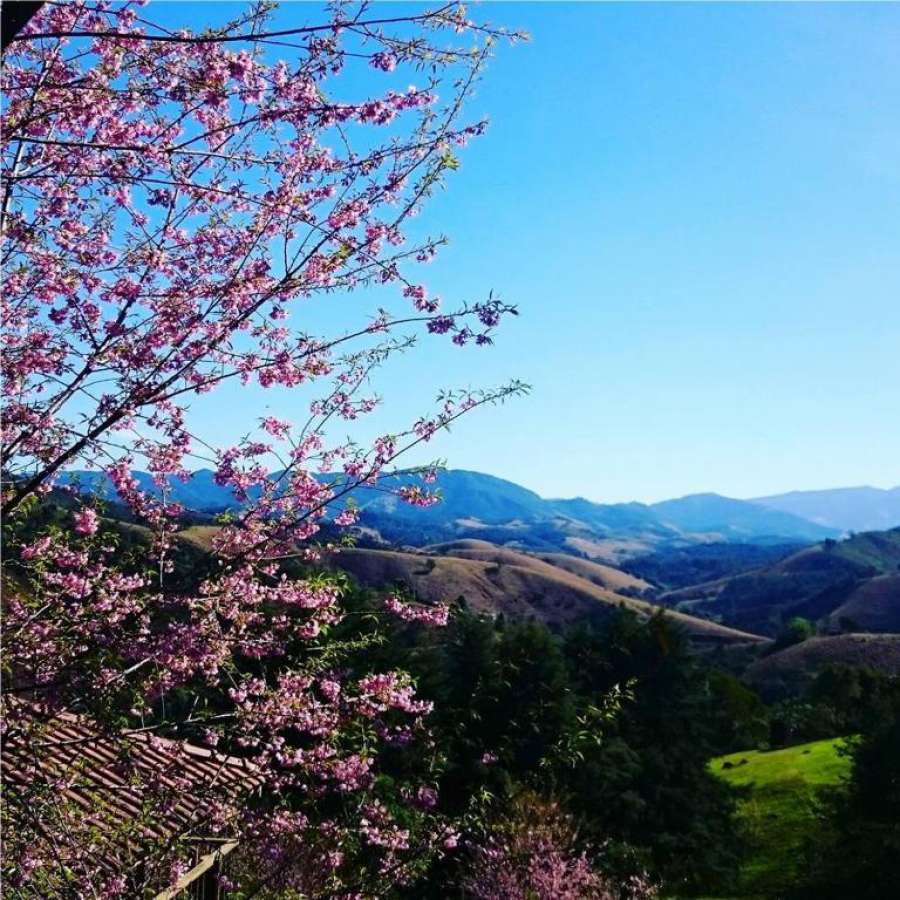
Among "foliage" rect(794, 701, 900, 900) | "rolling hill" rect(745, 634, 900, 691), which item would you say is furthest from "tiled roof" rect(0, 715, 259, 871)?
"rolling hill" rect(745, 634, 900, 691)

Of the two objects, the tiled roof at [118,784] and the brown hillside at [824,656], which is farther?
the brown hillside at [824,656]

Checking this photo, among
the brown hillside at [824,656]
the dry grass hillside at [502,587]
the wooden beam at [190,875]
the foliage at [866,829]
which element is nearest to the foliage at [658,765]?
the foliage at [866,829]

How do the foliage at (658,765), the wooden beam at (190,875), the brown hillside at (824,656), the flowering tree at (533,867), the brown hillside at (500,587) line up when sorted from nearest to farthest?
the wooden beam at (190,875) < the flowering tree at (533,867) < the foliage at (658,765) < the brown hillside at (824,656) < the brown hillside at (500,587)

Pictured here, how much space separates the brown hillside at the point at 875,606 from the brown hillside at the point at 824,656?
118 ft

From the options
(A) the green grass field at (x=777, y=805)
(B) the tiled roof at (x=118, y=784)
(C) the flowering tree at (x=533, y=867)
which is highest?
(B) the tiled roof at (x=118, y=784)

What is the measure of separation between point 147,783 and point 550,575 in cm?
16934

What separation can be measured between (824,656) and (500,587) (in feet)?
214

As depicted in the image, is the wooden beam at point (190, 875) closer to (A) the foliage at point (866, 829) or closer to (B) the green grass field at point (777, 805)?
(A) the foliage at point (866, 829)

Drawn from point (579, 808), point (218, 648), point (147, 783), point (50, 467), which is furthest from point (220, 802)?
point (579, 808)

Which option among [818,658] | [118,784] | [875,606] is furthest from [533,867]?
[875,606]

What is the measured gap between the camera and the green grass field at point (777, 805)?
35312mm

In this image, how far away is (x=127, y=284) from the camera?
6012 mm

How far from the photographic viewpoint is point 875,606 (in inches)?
6216

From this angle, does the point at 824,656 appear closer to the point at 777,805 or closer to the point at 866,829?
the point at 777,805
